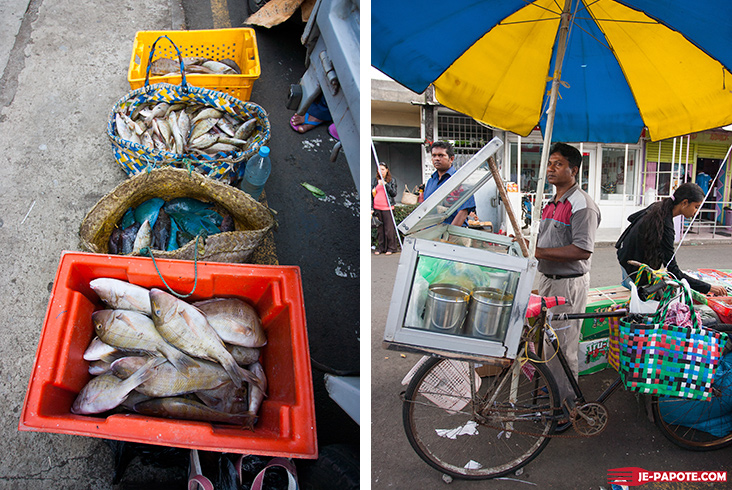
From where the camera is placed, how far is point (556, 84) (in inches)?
98.7

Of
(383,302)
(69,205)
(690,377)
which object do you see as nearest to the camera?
(690,377)

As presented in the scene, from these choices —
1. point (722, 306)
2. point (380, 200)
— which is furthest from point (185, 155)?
point (380, 200)

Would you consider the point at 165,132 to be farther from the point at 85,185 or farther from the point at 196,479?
the point at 196,479

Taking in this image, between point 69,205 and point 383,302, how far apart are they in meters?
3.36

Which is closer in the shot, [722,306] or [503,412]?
[503,412]

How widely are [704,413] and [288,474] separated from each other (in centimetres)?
256

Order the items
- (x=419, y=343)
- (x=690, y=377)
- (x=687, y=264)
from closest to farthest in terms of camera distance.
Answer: (x=419, y=343) < (x=690, y=377) < (x=687, y=264)

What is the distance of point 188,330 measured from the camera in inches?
82.0

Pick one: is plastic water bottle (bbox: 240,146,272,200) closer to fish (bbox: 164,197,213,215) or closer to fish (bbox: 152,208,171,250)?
fish (bbox: 164,197,213,215)

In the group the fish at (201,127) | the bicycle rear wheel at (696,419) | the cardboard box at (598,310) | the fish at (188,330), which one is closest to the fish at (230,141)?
the fish at (201,127)

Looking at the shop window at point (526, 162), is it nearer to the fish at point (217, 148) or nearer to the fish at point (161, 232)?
the fish at point (217, 148)

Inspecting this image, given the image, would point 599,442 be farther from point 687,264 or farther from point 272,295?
point 687,264

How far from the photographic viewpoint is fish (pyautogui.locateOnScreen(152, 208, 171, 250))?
2.89 m

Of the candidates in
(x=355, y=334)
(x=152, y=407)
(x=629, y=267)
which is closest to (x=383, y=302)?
(x=355, y=334)
